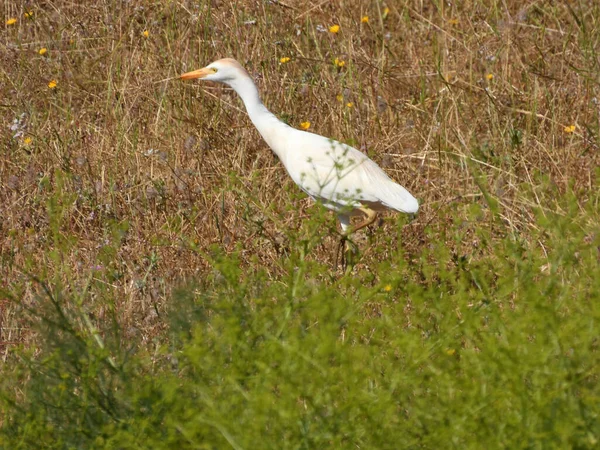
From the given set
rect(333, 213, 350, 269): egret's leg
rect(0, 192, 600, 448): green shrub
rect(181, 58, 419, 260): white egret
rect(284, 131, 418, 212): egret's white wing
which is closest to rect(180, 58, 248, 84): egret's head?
rect(181, 58, 419, 260): white egret

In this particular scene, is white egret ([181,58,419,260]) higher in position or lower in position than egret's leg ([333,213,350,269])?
higher

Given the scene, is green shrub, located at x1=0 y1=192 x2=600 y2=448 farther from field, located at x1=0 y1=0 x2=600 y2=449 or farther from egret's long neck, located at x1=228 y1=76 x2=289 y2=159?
egret's long neck, located at x1=228 y1=76 x2=289 y2=159

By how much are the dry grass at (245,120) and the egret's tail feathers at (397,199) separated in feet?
0.38

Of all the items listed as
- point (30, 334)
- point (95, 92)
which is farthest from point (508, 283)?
point (95, 92)

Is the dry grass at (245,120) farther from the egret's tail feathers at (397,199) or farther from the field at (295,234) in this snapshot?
the egret's tail feathers at (397,199)

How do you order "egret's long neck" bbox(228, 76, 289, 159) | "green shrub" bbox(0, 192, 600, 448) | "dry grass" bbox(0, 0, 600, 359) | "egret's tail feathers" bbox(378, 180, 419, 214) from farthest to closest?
"egret's long neck" bbox(228, 76, 289, 159) → "dry grass" bbox(0, 0, 600, 359) → "egret's tail feathers" bbox(378, 180, 419, 214) → "green shrub" bbox(0, 192, 600, 448)

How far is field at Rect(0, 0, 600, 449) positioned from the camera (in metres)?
2.45

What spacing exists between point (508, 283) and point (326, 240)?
183cm

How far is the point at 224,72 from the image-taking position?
4.62 m

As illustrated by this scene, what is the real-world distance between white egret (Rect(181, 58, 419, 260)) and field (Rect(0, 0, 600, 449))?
0.14 metres

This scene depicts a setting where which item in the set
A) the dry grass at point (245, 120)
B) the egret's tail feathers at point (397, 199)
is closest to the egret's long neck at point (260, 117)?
the dry grass at point (245, 120)

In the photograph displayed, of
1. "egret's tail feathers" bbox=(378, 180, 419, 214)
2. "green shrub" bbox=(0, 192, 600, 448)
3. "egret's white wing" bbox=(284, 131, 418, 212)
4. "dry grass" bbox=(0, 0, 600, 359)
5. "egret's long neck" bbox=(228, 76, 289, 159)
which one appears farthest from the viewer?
"egret's long neck" bbox=(228, 76, 289, 159)

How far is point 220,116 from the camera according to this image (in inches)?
211

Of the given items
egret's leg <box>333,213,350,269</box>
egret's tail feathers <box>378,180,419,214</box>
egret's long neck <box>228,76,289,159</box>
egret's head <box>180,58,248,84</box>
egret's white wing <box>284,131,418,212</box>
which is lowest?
egret's leg <box>333,213,350,269</box>
